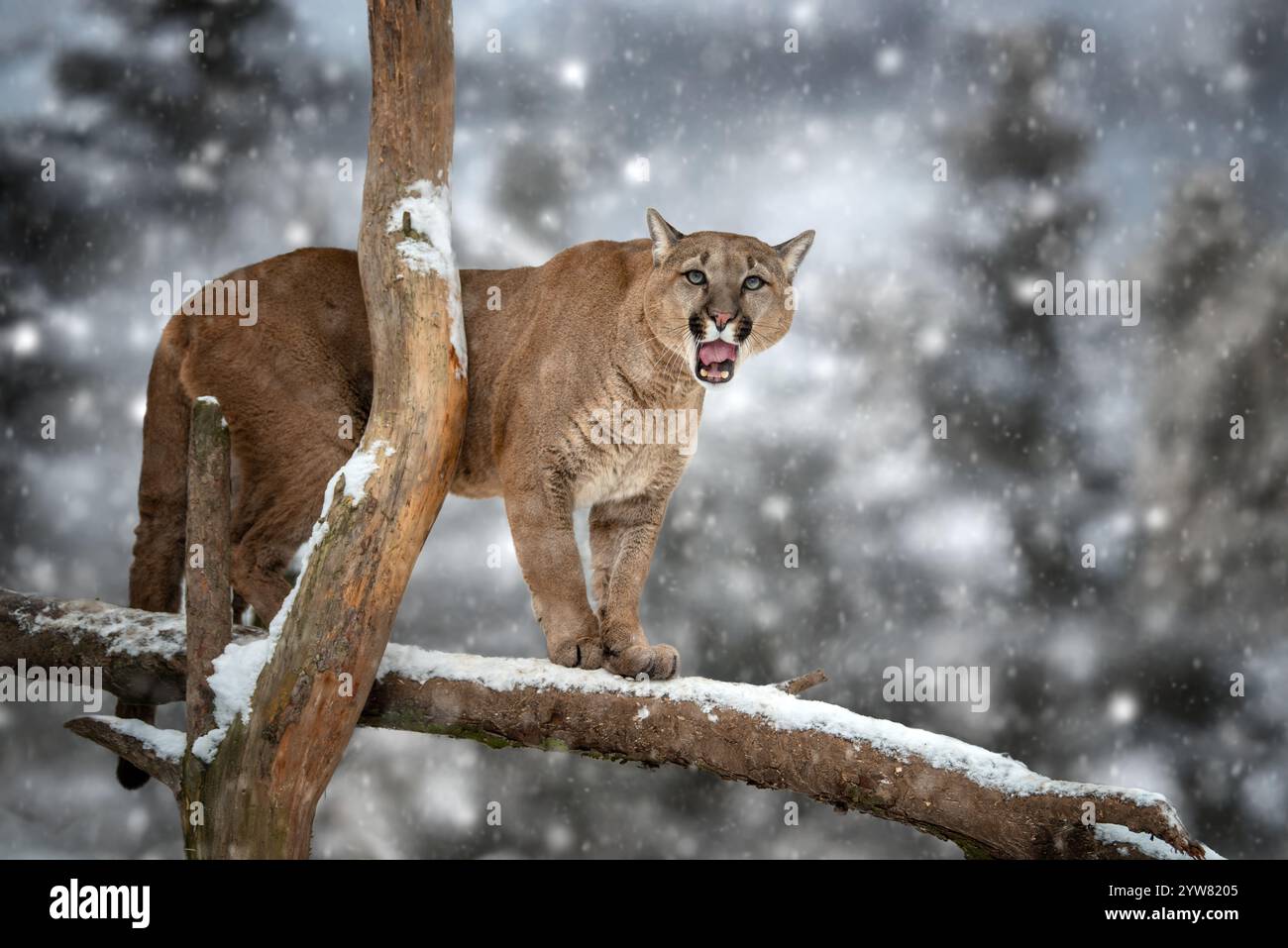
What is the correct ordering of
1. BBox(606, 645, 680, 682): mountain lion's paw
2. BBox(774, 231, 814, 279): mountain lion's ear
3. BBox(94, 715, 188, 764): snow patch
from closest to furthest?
BBox(94, 715, 188, 764): snow patch, BBox(606, 645, 680, 682): mountain lion's paw, BBox(774, 231, 814, 279): mountain lion's ear

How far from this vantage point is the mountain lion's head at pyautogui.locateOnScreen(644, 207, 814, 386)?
19.5 feet

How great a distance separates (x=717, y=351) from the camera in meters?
5.97

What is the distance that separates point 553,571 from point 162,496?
2.22 meters

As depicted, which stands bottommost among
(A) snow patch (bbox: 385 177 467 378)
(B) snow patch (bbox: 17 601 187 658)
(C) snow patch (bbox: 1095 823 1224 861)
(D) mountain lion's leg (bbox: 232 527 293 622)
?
(C) snow patch (bbox: 1095 823 1224 861)

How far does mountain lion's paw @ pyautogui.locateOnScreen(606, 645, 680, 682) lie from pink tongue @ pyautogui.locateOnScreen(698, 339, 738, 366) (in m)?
1.44

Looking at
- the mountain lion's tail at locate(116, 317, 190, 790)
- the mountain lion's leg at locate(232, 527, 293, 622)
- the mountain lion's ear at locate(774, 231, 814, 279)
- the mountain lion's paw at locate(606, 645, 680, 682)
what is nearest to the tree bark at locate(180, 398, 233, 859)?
the mountain lion's leg at locate(232, 527, 293, 622)

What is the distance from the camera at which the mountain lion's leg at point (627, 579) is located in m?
5.83

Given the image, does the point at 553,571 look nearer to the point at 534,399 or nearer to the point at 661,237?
the point at 534,399

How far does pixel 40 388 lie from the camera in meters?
10.6

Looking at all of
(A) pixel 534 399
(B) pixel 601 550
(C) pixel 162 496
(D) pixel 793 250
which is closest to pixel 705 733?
(B) pixel 601 550

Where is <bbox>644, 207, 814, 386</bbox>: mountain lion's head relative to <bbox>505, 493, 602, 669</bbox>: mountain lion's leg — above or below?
above

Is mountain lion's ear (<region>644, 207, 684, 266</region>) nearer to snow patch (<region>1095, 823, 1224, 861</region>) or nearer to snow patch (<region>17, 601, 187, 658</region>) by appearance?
snow patch (<region>17, 601, 187, 658</region>)

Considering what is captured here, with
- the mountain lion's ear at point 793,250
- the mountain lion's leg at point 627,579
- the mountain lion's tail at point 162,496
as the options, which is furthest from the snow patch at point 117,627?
the mountain lion's ear at point 793,250
